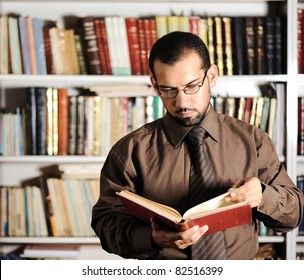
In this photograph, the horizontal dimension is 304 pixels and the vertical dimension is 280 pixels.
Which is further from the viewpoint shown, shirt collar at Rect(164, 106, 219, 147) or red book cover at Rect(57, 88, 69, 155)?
red book cover at Rect(57, 88, 69, 155)

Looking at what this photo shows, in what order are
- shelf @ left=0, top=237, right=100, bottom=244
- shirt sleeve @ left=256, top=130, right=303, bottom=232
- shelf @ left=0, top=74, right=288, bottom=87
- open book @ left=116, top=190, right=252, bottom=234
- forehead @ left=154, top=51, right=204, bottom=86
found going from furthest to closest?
shelf @ left=0, top=237, right=100, bottom=244
shelf @ left=0, top=74, right=288, bottom=87
forehead @ left=154, top=51, right=204, bottom=86
shirt sleeve @ left=256, top=130, right=303, bottom=232
open book @ left=116, top=190, right=252, bottom=234

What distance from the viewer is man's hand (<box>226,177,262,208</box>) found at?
1.36 metres

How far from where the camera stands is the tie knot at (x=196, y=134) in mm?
1637

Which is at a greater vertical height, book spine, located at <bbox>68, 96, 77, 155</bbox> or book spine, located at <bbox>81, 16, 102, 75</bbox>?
book spine, located at <bbox>81, 16, 102, 75</bbox>

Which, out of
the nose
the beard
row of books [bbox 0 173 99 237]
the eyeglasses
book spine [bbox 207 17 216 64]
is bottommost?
row of books [bbox 0 173 99 237]

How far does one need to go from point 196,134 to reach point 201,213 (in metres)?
0.34

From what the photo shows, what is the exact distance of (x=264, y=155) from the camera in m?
1.59

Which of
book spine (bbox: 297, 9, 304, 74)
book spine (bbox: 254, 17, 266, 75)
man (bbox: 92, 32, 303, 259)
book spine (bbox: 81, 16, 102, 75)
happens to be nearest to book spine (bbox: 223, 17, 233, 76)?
book spine (bbox: 254, 17, 266, 75)

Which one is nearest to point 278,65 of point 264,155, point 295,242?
point 295,242

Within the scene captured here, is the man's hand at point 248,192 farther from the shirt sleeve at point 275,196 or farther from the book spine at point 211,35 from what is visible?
the book spine at point 211,35

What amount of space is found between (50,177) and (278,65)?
3.50ft

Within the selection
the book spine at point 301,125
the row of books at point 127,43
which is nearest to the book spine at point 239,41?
the row of books at point 127,43

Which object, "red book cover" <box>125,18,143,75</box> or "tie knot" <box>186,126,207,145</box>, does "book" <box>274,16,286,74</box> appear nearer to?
"red book cover" <box>125,18,143,75</box>

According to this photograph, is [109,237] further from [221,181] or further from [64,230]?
[64,230]
